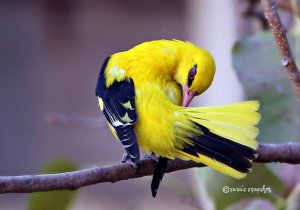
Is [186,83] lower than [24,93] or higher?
higher

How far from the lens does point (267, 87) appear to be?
2203 millimetres

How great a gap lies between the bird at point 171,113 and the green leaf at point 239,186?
183mm

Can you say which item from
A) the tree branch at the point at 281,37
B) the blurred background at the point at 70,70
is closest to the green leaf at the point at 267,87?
the tree branch at the point at 281,37

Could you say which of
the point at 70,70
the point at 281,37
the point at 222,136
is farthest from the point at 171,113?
the point at 70,70

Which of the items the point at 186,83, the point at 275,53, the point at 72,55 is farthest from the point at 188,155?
the point at 72,55

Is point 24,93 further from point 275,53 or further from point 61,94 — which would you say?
point 275,53

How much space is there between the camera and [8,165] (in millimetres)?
5703

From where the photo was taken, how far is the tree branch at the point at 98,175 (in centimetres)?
143

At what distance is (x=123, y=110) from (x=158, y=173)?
9.2 inches

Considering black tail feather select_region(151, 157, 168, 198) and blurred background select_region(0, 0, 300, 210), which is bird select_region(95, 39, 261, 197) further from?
blurred background select_region(0, 0, 300, 210)

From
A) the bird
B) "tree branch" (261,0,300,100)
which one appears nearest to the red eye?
the bird

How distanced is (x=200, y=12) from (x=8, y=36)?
1.49 m

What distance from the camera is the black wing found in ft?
5.75

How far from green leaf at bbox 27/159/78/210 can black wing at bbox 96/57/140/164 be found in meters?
0.16
